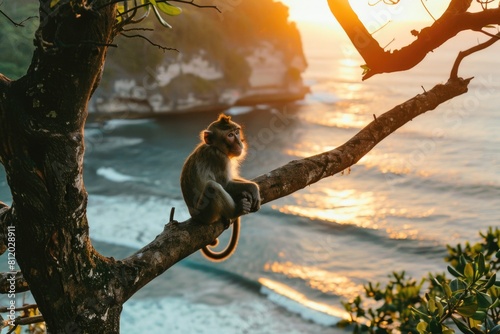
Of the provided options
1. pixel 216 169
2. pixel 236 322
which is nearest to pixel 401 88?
pixel 236 322

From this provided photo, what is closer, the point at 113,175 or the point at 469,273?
the point at 469,273

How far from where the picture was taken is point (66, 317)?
8.86 ft

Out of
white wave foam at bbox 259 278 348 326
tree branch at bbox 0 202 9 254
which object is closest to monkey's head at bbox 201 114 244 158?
tree branch at bbox 0 202 9 254

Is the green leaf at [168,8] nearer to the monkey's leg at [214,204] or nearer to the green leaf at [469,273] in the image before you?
the monkey's leg at [214,204]

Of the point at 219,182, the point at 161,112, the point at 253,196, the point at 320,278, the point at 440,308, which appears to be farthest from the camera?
the point at 161,112

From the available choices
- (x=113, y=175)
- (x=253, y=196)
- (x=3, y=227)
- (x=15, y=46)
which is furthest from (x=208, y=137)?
(x=113, y=175)

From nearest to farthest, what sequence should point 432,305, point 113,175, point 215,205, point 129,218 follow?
1. point 432,305
2. point 215,205
3. point 129,218
4. point 113,175

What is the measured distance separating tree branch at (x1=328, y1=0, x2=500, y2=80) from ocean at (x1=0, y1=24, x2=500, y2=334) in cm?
1084

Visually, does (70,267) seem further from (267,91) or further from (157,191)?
(267,91)

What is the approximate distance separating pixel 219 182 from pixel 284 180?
102 centimetres

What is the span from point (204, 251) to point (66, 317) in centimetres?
235

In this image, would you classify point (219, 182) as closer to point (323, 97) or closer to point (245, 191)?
point (245, 191)

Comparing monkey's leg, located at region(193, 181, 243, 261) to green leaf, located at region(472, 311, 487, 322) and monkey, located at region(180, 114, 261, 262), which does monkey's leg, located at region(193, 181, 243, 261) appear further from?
green leaf, located at region(472, 311, 487, 322)

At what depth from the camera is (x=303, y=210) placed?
2248 cm
